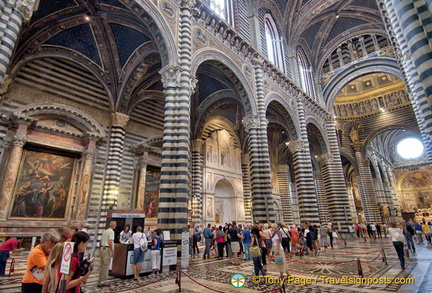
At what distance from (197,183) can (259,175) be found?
22.7 feet

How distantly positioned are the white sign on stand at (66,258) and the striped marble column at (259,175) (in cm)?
1091

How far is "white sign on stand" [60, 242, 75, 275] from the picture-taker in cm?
215

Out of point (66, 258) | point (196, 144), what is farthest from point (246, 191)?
point (66, 258)

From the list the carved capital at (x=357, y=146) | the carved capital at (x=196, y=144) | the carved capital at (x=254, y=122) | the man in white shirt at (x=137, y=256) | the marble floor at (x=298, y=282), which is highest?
the carved capital at (x=357, y=146)

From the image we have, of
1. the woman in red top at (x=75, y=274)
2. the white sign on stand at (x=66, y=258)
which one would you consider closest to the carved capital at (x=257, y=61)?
the woman in red top at (x=75, y=274)

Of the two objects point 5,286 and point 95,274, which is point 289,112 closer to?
point 95,274

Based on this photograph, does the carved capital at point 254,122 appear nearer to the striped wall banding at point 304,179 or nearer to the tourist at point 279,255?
the striped wall banding at point 304,179

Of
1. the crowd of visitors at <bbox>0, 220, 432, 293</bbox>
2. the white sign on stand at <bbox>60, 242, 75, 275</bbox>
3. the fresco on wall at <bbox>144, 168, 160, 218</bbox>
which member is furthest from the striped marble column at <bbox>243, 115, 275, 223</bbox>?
the white sign on stand at <bbox>60, 242, 75, 275</bbox>

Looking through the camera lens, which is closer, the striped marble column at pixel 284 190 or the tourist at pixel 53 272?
the tourist at pixel 53 272

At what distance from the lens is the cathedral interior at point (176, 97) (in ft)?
30.8

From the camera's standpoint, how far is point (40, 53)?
39.4ft

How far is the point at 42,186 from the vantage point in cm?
1163

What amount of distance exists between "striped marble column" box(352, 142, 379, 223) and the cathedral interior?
9.06m

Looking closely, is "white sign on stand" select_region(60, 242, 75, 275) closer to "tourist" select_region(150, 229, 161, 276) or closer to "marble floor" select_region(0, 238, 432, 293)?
"marble floor" select_region(0, 238, 432, 293)
